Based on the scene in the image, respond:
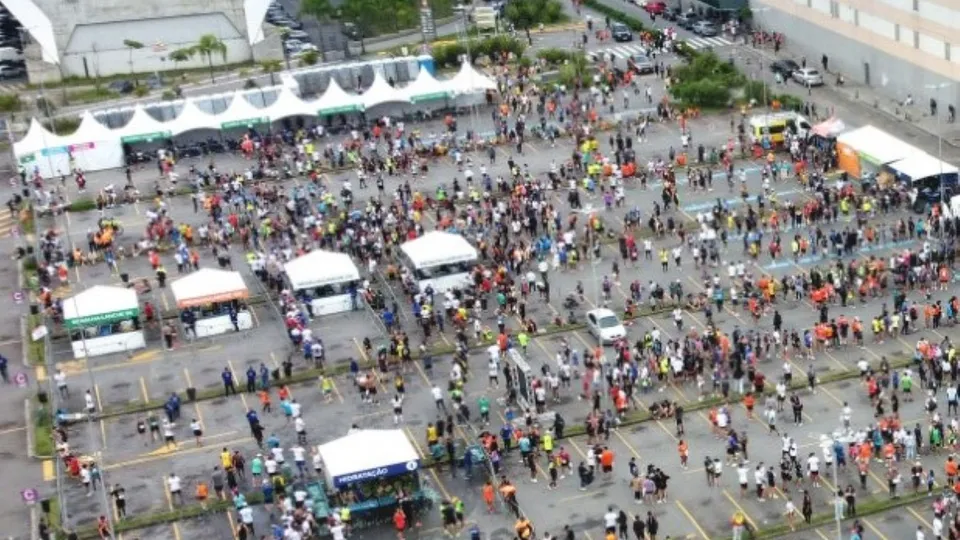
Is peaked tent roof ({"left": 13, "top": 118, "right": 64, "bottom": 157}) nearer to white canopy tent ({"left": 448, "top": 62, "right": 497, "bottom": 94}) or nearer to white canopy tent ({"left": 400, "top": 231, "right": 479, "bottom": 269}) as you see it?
white canopy tent ({"left": 448, "top": 62, "right": 497, "bottom": 94})

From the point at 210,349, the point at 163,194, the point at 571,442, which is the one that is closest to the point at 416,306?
the point at 210,349

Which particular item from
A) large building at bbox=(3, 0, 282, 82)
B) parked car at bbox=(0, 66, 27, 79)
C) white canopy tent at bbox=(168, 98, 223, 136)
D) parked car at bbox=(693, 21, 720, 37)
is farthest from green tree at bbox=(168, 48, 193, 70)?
parked car at bbox=(693, 21, 720, 37)

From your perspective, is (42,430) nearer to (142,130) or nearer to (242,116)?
(142,130)

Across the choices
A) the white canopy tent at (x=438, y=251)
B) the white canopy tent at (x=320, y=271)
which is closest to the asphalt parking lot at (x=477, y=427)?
the white canopy tent at (x=320, y=271)

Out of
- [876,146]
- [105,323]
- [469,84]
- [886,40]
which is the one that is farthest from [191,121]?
[886,40]

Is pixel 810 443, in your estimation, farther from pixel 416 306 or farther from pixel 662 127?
pixel 662 127
